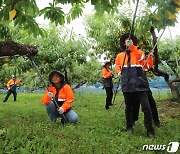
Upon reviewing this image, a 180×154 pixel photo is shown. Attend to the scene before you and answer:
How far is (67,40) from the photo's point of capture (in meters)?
18.8

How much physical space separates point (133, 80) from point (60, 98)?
225 centimetres

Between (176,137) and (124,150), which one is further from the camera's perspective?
(176,137)

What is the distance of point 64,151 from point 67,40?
48.4 feet

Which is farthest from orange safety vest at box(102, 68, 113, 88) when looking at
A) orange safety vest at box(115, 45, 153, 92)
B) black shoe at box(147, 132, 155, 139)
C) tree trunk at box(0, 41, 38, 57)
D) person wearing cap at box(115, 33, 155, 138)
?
black shoe at box(147, 132, 155, 139)

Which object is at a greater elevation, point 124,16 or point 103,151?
point 124,16

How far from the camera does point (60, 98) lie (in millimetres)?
7355

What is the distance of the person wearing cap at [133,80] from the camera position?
5.75m

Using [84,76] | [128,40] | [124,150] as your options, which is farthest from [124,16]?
[84,76]

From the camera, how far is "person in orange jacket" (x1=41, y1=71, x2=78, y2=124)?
286 inches

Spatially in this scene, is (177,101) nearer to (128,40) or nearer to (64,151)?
(128,40)

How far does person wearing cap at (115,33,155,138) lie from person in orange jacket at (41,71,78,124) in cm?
166

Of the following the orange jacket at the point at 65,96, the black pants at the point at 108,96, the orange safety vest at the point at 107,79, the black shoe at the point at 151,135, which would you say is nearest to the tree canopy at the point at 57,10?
the black shoe at the point at 151,135

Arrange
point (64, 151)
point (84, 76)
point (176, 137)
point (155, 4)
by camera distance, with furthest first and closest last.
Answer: point (84, 76), point (176, 137), point (64, 151), point (155, 4)
